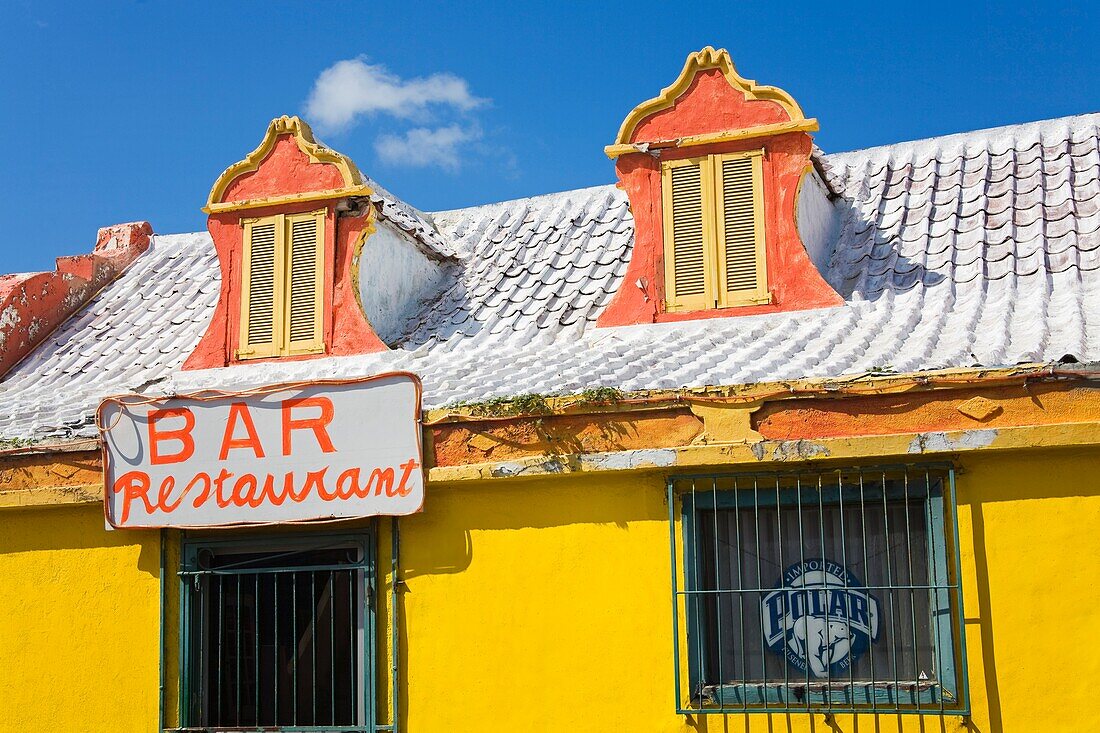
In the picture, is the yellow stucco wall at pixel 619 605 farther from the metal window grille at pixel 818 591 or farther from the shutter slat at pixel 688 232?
the shutter slat at pixel 688 232

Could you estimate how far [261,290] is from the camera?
9.41 meters

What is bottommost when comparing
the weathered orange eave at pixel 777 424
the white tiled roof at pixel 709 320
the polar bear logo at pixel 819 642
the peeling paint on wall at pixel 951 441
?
the polar bear logo at pixel 819 642

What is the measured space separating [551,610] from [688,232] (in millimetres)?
3100

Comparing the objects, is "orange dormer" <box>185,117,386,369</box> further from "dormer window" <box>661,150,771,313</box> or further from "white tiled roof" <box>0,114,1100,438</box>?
"dormer window" <box>661,150,771,313</box>

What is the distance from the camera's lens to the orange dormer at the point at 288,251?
9.24 metres

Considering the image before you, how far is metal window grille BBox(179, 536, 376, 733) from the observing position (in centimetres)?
725

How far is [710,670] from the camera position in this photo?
21.3 ft

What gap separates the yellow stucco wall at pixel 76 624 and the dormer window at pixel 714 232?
3888 millimetres

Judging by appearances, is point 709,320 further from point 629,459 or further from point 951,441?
point 951,441

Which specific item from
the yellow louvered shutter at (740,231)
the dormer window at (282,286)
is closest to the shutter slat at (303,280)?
the dormer window at (282,286)

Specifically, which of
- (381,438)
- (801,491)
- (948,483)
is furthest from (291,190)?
(948,483)

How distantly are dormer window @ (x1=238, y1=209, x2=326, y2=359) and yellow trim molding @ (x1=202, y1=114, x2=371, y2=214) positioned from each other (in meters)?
0.15

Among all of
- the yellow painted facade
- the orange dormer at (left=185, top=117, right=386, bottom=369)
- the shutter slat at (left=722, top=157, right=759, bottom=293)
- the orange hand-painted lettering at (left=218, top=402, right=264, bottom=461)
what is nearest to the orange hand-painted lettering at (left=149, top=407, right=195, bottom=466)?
the orange hand-painted lettering at (left=218, top=402, right=264, bottom=461)

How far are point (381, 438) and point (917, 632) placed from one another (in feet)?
10.1
